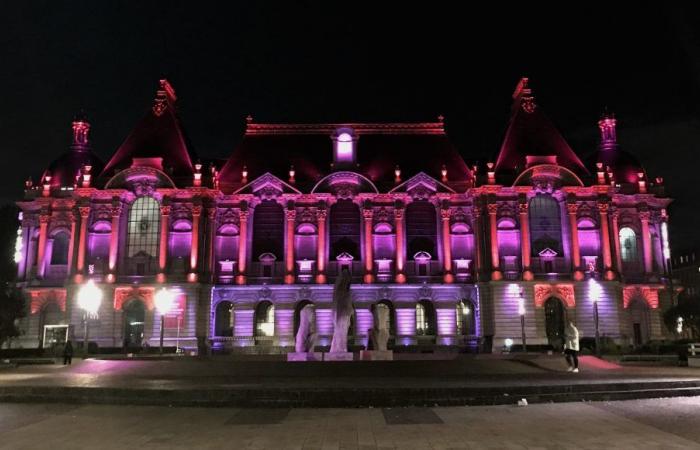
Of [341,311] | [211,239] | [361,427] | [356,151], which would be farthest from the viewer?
[356,151]

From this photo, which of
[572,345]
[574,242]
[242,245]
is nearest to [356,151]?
[242,245]

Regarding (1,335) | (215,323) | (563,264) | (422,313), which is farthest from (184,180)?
(563,264)

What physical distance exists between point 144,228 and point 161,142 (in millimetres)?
9159

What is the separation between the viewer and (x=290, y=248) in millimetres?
56750

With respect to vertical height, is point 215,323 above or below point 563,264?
below

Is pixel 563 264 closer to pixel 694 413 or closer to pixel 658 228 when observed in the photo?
pixel 658 228

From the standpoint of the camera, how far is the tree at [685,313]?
54438mm

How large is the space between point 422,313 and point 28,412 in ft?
139

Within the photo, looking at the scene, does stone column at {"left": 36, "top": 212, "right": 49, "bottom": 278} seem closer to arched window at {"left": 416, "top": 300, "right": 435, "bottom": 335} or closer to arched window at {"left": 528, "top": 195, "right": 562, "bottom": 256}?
arched window at {"left": 416, "top": 300, "right": 435, "bottom": 335}

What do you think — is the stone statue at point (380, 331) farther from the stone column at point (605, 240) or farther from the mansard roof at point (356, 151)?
the stone column at point (605, 240)

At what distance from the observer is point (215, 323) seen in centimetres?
5606

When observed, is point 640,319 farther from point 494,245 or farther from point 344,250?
point 344,250

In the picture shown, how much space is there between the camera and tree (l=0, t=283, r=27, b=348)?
4994 centimetres

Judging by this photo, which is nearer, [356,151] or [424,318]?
[424,318]
